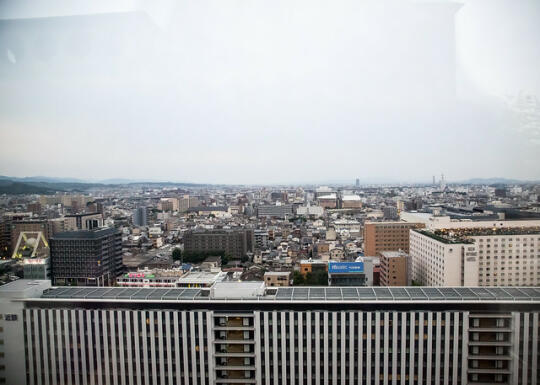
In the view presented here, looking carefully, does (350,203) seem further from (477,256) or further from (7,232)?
(7,232)

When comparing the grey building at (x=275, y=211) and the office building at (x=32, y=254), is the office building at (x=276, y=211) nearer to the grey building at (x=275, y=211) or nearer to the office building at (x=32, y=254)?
the grey building at (x=275, y=211)

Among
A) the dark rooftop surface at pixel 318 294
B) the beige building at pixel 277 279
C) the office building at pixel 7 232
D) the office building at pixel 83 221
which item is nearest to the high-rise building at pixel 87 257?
the office building at pixel 83 221

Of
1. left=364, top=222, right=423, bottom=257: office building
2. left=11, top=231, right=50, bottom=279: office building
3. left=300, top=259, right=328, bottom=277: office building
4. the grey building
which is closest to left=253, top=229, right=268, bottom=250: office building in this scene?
left=364, top=222, right=423, bottom=257: office building

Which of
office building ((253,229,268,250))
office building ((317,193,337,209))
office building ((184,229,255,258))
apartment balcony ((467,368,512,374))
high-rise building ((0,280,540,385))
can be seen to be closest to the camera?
apartment balcony ((467,368,512,374))

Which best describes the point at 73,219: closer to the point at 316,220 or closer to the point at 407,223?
the point at 407,223

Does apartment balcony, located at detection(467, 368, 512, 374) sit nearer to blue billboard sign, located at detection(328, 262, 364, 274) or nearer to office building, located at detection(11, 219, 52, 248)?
blue billboard sign, located at detection(328, 262, 364, 274)

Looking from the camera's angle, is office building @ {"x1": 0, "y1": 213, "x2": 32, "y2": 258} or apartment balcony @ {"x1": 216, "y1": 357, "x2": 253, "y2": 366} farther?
office building @ {"x1": 0, "y1": 213, "x2": 32, "y2": 258}

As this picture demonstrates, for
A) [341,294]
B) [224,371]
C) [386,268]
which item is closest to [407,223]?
[386,268]
